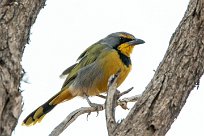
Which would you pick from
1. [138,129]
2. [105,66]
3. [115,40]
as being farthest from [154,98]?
[115,40]

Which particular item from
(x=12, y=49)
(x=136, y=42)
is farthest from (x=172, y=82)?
(x=136, y=42)

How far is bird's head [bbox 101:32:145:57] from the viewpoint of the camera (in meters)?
8.09

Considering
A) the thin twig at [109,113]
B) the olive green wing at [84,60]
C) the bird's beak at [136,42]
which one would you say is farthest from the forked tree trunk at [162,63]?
the olive green wing at [84,60]

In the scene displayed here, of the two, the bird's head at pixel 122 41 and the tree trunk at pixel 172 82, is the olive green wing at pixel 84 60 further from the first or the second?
the tree trunk at pixel 172 82

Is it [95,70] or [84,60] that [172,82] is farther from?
[84,60]

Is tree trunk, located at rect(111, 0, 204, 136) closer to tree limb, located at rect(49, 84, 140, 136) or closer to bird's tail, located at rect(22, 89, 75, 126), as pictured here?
tree limb, located at rect(49, 84, 140, 136)

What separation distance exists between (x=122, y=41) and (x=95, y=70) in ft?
2.10

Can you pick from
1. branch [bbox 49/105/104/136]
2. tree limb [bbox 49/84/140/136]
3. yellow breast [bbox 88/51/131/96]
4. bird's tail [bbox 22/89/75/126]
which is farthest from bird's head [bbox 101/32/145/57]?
branch [bbox 49/105/104/136]

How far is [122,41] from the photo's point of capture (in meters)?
8.23

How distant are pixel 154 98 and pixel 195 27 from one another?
0.68 metres

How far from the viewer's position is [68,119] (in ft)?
16.7

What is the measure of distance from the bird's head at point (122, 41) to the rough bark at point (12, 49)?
3.35 m

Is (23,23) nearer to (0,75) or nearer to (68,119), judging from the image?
(0,75)

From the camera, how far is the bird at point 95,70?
7.71 meters
